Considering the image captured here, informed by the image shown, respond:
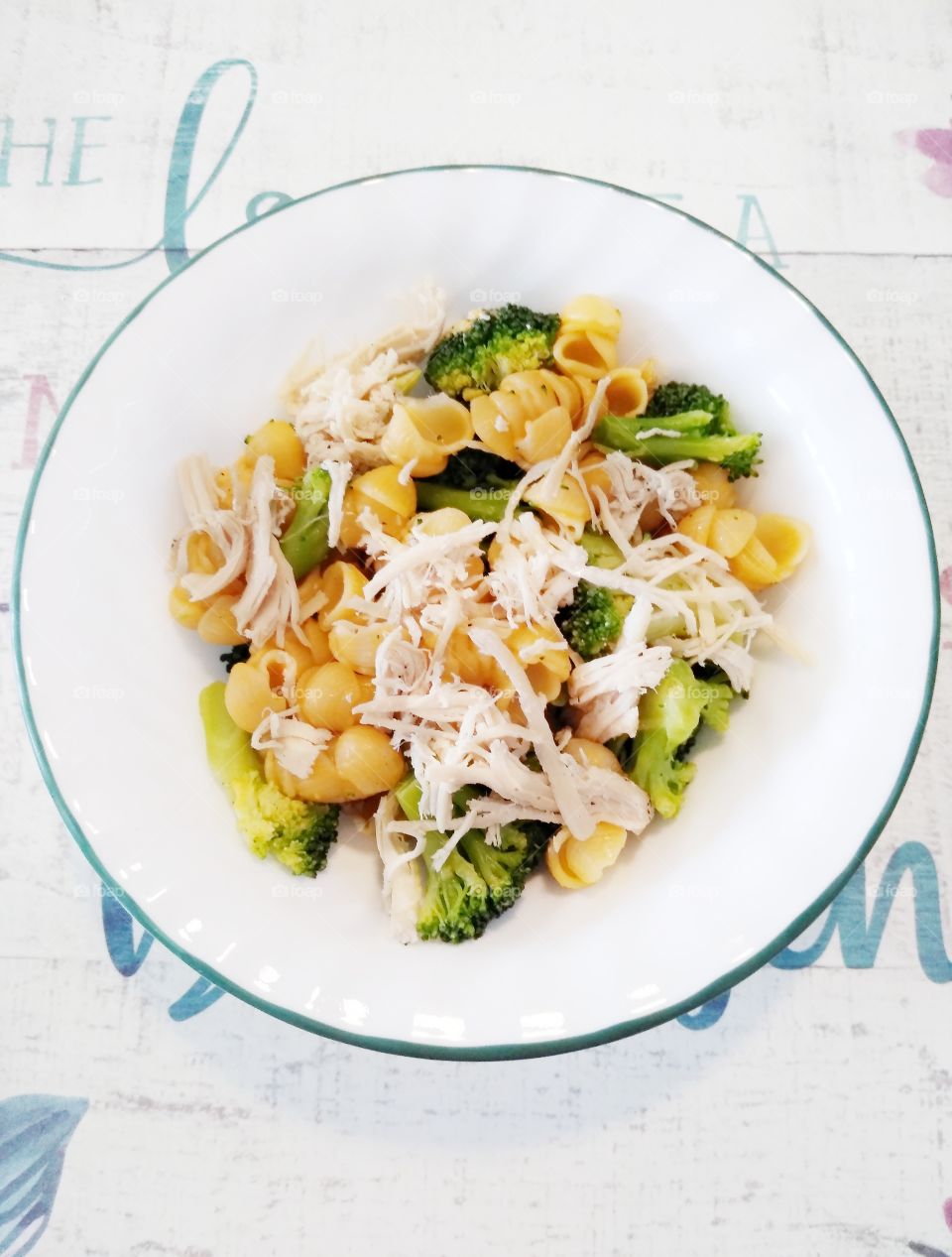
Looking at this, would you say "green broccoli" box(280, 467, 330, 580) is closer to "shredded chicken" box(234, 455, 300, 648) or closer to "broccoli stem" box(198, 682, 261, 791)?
"shredded chicken" box(234, 455, 300, 648)

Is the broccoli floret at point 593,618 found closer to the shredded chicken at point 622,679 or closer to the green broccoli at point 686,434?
the shredded chicken at point 622,679

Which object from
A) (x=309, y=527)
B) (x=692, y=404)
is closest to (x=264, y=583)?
(x=309, y=527)

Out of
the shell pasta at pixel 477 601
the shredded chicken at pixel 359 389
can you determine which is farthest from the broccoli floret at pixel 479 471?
the shredded chicken at pixel 359 389

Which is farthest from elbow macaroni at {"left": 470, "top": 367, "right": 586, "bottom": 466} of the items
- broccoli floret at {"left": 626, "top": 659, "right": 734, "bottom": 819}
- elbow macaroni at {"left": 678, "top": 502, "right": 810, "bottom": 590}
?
broccoli floret at {"left": 626, "top": 659, "right": 734, "bottom": 819}

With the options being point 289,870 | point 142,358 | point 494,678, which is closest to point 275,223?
point 142,358

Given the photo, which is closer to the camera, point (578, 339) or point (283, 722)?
point (283, 722)

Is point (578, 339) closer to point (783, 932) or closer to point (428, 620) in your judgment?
point (428, 620)
